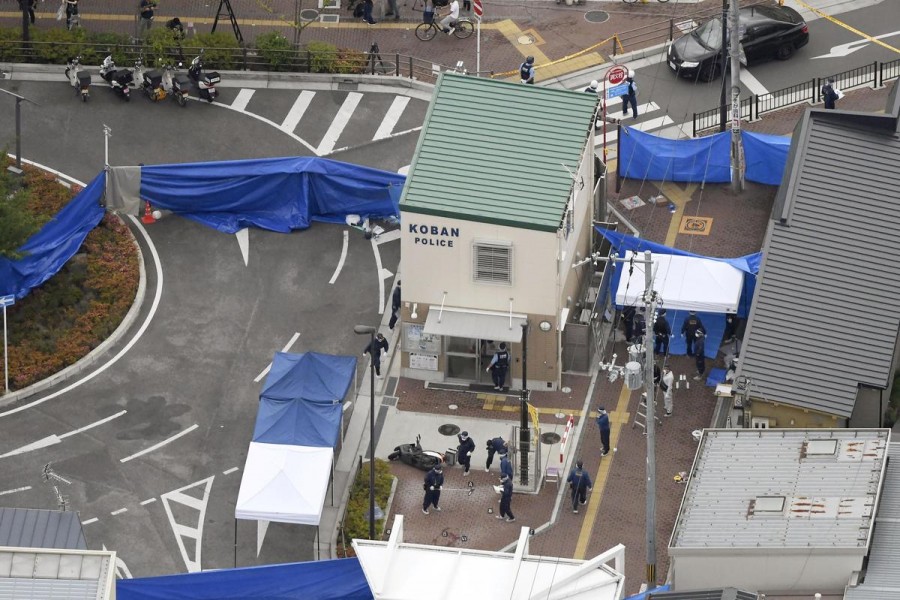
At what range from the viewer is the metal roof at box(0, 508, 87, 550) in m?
65.2

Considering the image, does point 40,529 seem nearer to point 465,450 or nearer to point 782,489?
point 465,450

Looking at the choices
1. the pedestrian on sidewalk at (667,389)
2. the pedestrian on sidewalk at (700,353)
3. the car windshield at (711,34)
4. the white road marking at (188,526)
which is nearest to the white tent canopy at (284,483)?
the white road marking at (188,526)

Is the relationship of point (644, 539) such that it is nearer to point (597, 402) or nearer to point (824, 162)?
point (597, 402)

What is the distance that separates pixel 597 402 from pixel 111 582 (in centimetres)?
2195

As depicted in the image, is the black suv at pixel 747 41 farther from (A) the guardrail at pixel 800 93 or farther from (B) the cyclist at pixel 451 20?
(B) the cyclist at pixel 451 20

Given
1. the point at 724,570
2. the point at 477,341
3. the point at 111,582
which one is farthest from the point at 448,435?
the point at 111,582

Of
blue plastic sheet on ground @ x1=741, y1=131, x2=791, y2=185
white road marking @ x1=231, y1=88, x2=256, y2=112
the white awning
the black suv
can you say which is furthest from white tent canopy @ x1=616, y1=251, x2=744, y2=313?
white road marking @ x1=231, y1=88, x2=256, y2=112

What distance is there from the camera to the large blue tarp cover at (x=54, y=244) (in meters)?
79.4

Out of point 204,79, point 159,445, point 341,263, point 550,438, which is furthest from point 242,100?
point 550,438

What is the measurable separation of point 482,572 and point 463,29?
3318cm

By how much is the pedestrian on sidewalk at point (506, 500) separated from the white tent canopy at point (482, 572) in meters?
5.35

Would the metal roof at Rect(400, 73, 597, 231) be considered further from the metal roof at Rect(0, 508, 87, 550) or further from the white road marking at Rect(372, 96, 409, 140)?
the metal roof at Rect(0, 508, 87, 550)

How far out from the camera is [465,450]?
73438mm

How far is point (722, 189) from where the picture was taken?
279 feet
